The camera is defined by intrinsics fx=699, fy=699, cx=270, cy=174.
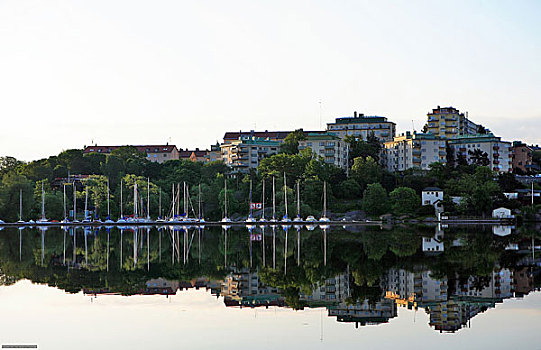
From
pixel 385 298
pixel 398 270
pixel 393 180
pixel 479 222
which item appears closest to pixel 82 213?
pixel 393 180

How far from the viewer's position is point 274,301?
85.4 feet

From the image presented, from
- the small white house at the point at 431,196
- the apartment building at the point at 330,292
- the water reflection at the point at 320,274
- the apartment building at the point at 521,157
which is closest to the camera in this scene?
the water reflection at the point at 320,274

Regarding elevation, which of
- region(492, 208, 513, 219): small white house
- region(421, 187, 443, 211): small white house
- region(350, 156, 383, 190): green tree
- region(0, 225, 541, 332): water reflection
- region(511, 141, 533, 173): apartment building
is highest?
region(511, 141, 533, 173): apartment building

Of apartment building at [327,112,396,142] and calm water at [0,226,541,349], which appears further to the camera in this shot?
apartment building at [327,112,396,142]

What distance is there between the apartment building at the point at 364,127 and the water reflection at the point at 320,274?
117 meters

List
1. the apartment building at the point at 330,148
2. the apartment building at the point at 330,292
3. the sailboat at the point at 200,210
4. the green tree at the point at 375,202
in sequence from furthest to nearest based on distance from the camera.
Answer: the apartment building at the point at 330,148
the green tree at the point at 375,202
the sailboat at the point at 200,210
the apartment building at the point at 330,292

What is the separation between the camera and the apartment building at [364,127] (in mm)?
171375

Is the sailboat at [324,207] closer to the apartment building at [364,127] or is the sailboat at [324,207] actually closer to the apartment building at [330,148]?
the apartment building at [330,148]

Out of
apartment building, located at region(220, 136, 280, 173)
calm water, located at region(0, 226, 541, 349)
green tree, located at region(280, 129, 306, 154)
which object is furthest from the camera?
apartment building, located at region(220, 136, 280, 173)

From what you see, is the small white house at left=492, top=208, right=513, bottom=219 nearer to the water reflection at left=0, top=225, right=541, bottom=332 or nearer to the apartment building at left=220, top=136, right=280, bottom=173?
the apartment building at left=220, top=136, right=280, bottom=173

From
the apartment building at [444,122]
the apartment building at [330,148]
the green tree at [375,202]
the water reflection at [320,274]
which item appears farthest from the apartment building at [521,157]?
the water reflection at [320,274]

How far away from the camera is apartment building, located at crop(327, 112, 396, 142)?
171m

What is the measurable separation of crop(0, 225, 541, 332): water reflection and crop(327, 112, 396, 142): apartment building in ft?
385

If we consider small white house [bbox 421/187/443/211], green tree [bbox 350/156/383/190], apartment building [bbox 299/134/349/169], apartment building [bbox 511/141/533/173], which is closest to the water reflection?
small white house [bbox 421/187/443/211]
